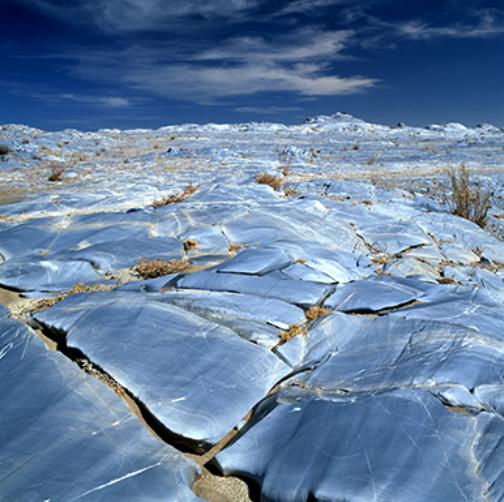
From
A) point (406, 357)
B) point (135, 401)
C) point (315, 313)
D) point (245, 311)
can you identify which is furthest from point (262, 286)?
point (135, 401)

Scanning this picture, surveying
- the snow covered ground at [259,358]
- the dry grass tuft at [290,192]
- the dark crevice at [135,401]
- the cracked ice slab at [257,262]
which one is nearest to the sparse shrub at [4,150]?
the dry grass tuft at [290,192]

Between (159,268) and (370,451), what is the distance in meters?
3.40

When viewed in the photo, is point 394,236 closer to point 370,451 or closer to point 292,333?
point 292,333

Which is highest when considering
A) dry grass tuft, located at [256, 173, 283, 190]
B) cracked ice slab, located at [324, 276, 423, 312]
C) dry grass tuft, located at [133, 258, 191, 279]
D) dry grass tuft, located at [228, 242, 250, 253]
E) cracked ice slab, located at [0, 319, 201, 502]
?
dry grass tuft, located at [256, 173, 283, 190]

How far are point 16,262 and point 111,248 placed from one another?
120 cm

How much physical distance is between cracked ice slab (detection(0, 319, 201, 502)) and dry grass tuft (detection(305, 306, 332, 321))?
174cm

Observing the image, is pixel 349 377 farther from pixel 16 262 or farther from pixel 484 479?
pixel 16 262

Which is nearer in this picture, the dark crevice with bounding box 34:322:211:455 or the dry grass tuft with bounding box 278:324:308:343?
the dark crevice with bounding box 34:322:211:455

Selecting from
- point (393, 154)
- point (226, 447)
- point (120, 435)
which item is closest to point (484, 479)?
point (226, 447)

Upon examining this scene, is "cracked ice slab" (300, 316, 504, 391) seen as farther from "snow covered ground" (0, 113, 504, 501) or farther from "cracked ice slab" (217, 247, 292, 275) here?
"cracked ice slab" (217, 247, 292, 275)

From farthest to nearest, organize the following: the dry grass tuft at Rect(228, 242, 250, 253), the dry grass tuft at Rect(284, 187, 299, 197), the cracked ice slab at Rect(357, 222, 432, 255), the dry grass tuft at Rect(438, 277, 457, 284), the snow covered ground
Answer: the dry grass tuft at Rect(284, 187, 299, 197) < the cracked ice slab at Rect(357, 222, 432, 255) < the dry grass tuft at Rect(228, 242, 250, 253) < the dry grass tuft at Rect(438, 277, 457, 284) < the snow covered ground

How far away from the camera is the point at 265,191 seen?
32.6ft

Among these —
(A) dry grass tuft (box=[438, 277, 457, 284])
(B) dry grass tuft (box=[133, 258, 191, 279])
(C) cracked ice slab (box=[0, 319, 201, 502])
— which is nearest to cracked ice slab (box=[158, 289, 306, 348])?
(B) dry grass tuft (box=[133, 258, 191, 279])

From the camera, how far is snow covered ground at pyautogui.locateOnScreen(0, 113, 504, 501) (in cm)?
218
